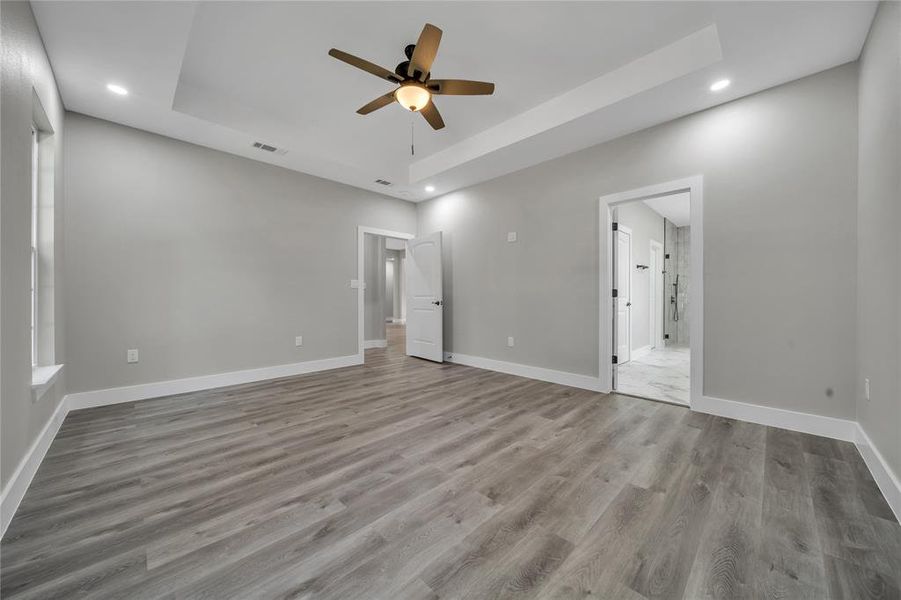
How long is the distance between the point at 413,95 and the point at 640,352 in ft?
18.2

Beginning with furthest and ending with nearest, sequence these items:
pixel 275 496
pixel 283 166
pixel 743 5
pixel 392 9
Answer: pixel 283 166 → pixel 392 9 → pixel 743 5 → pixel 275 496

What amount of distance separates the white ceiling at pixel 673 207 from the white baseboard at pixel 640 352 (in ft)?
7.69

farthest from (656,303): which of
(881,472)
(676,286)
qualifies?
(881,472)

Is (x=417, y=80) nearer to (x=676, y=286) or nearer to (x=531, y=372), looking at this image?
(x=531, y=372)

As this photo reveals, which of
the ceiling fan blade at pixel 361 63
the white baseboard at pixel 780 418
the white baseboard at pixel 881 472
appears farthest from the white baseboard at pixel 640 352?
Result: the ceiling fan blade at pixel 361 63

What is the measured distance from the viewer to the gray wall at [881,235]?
5.67 feet

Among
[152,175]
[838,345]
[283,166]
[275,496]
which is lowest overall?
[275,496]

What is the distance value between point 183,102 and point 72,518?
339 centimetres

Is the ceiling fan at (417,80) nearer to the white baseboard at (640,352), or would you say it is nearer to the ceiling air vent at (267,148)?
the ceiling air vent at (267,148)

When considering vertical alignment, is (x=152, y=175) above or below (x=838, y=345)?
above

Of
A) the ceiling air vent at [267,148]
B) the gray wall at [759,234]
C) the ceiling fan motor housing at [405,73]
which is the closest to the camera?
the ceiling fan motor housing at [405,73]

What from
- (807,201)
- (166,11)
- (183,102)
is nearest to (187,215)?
(183,102)

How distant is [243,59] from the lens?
9.15 feet

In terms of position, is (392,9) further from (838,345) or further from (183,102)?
(838,345)
